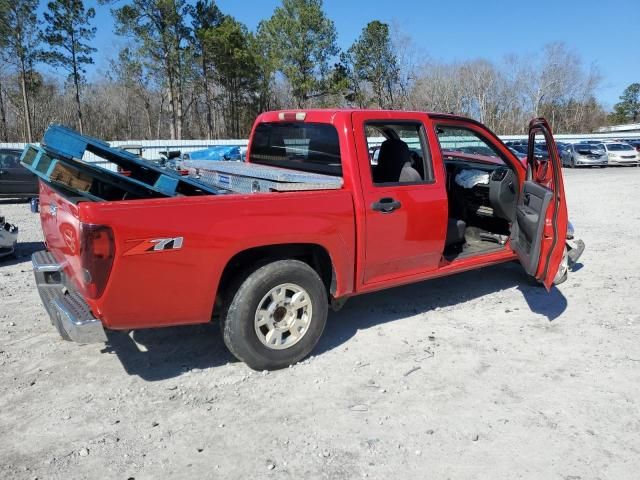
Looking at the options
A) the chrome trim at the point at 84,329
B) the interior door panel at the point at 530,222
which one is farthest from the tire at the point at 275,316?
the interior door panel at the point at 530,222

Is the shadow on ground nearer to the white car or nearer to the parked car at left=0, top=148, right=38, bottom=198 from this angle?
the parked car at left=0, top=148, right=38, bottom=198

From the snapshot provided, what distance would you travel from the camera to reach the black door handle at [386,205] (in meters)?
4.07

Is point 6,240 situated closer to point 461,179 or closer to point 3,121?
point 461,179

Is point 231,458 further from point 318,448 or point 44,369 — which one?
point 44,369

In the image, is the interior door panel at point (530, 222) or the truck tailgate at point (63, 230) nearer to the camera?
the truck tailgate at point (63, 230)

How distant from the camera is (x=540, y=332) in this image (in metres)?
4.64

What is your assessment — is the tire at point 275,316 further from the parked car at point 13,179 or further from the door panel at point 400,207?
the parked car at point 13,179

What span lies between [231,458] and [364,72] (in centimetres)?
4763

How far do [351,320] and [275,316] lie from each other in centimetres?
126

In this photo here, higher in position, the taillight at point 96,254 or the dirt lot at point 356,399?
the taillight at point 96,254

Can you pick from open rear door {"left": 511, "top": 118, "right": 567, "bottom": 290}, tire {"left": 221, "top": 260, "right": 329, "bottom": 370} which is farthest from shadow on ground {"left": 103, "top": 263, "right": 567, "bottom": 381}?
open rear door {"left": 511, "top": 118, "right": 567, "bottom": 290}

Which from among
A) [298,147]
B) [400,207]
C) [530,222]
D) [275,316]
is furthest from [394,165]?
[275,316]

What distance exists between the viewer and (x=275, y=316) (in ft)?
12.7

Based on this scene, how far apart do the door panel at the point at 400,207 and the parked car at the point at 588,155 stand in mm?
27414
